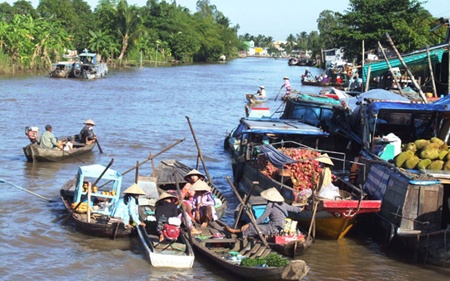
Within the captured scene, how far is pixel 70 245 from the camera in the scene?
1090 centimetres

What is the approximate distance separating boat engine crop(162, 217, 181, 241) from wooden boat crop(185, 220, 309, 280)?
17.5 inches

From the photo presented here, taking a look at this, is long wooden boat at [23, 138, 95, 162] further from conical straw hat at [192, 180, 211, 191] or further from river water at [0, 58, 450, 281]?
conical straw hat at [192, 180, 211, 191]

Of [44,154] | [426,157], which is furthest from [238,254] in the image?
[44,154]

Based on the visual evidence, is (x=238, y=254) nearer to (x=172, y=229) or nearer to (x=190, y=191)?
(x=172, y=229)

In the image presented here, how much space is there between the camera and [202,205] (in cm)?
1099

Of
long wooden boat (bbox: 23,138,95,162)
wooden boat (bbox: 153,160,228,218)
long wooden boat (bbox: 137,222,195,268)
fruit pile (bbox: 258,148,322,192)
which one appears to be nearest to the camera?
long wooden boat (bbox: 137,222,195,268)

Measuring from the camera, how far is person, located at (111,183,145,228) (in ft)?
34.8

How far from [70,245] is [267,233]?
130 inches

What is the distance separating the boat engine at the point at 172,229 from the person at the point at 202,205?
127 centimetres

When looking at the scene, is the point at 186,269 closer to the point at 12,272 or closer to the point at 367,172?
the point at 12,272

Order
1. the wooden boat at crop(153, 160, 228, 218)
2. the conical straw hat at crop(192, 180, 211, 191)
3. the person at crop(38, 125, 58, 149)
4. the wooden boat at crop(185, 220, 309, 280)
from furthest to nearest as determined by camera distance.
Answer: the person at crop(38, 125, 58, 149), the wooden boat at crop(153, 160, 228, 218), the conical straw hat at crop(192, 180, 211, 191), the wooden boat at crop(185, 220, 309, 280)

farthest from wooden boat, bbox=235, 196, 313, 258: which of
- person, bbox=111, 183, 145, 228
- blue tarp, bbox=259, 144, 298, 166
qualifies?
person, bbox=111, 183, 145, 228

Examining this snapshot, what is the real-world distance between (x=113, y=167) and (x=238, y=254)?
28.6 ft

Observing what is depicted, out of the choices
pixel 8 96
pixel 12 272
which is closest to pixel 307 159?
pixel 12 272
